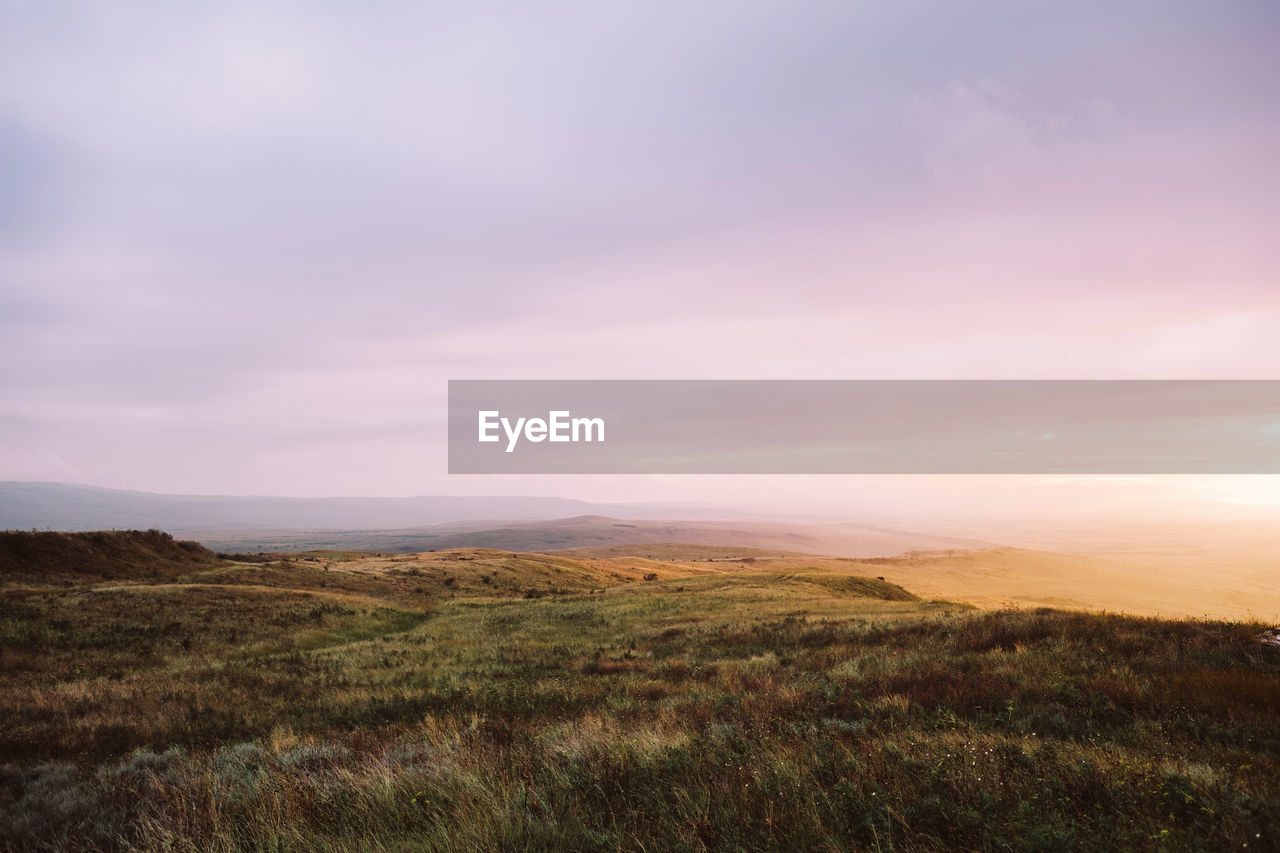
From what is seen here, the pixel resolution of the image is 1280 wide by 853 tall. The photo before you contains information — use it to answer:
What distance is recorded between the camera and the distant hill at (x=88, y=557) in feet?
129

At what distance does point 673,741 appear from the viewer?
6.79 m

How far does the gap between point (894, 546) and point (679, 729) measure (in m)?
195

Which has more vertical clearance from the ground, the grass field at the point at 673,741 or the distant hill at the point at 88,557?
the grass field at the point at 673,741

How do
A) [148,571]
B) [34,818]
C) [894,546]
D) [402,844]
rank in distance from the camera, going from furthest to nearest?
1. [894,546]
2. [148,571]
3. [34,818]
4. [402,844]

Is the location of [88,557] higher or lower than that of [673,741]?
lower

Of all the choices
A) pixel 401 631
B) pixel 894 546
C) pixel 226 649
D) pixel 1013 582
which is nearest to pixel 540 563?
pixel 401 631

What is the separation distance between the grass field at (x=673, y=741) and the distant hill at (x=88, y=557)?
84.2 feet

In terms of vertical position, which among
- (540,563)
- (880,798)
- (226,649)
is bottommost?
(540,563)

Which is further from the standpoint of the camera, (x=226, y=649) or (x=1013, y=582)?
(x=1013, y=582)

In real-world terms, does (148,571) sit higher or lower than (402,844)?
lower

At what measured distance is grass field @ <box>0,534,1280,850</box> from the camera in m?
4.63

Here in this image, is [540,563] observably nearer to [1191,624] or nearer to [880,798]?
[1191,624]

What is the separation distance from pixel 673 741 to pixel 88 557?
5593cm

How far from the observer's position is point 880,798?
486 cm
